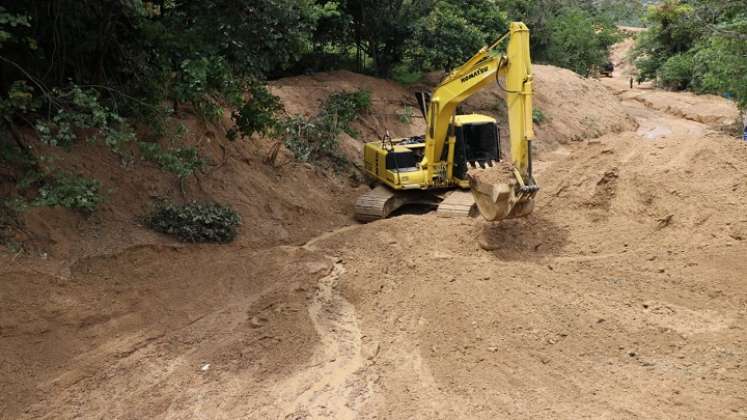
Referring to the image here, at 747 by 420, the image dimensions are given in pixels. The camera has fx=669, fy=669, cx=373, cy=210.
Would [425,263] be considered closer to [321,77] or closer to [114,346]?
[114,346]

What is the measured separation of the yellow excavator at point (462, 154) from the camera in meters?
8.88

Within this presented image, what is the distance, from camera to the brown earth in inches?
226

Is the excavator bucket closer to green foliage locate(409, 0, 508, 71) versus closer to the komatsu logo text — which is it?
the komatsu logo text

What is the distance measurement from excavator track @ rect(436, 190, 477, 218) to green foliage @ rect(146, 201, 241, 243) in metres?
3.37

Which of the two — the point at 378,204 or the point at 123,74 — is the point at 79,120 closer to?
the point at 123,74

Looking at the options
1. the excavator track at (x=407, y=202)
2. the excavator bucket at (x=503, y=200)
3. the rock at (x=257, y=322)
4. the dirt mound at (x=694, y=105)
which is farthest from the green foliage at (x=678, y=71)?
the rock at (x=257, y=322)

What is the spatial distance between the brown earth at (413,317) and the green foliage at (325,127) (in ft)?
10.1

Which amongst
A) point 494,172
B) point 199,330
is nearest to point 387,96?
point 494,172

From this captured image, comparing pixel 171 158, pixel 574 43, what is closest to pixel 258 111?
pixel 171 158

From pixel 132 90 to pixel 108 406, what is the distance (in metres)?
5.49

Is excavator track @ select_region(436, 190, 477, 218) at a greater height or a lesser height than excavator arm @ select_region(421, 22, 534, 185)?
lesser

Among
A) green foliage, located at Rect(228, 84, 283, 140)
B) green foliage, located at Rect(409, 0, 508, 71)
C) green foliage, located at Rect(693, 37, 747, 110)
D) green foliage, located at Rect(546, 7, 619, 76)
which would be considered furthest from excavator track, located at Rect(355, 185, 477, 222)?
green foliage, located at Rect(546, 7, 619, 76)

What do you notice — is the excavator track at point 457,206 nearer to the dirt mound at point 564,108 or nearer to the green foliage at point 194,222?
the green foliage at point 194,222

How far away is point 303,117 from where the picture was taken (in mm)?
14812
